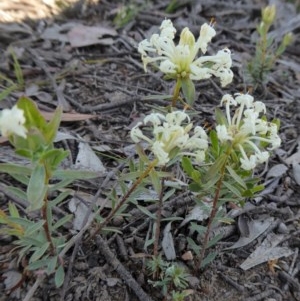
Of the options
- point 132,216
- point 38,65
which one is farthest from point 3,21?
point 132,216

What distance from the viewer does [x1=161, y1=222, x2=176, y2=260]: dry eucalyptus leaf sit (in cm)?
230

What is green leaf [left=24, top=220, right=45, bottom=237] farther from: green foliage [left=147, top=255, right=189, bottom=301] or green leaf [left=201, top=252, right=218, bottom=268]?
green leaf [left=201, top=252, right=218, bottom=268]

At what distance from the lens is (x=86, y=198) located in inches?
97.0

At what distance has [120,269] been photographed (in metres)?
2.20

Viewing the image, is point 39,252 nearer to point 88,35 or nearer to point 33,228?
point 33,228

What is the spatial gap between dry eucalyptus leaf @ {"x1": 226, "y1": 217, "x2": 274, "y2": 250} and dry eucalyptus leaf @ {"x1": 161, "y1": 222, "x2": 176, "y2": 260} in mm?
289

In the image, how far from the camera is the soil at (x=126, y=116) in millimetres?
2227

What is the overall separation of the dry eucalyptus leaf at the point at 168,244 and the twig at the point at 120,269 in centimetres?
22

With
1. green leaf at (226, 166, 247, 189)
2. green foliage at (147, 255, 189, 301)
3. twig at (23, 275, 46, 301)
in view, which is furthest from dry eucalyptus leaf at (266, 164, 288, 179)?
twig at (23, 275, 46, 301)

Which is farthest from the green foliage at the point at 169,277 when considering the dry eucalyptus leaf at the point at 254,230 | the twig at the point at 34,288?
the twig at the point at 34,288

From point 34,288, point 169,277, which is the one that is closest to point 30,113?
point 34,288

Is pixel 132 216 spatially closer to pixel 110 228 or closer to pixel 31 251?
pixel 110 228

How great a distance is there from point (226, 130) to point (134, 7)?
2517mm

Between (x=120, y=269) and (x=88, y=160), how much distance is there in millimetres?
693
